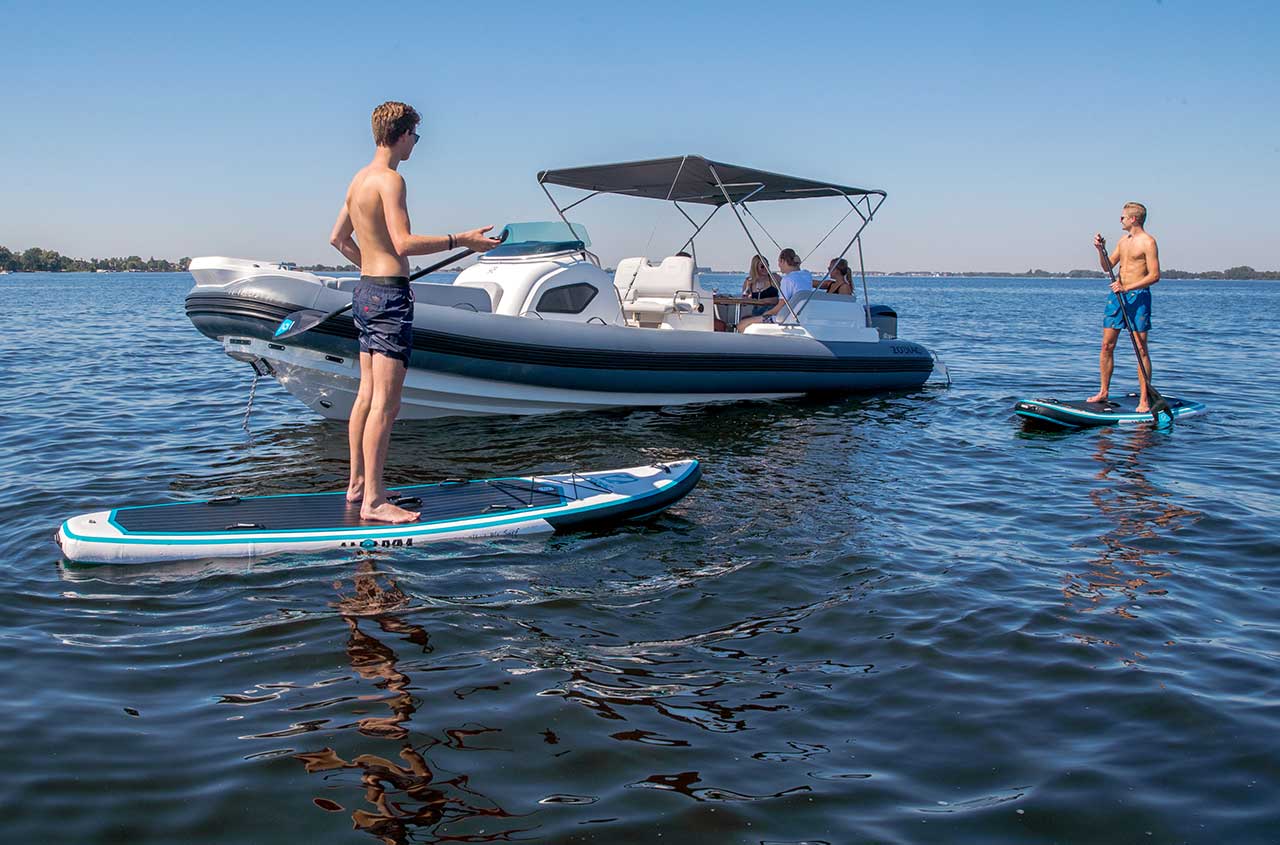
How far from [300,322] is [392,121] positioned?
8.94 ft

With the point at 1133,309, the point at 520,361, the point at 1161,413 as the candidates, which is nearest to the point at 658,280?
the point at 520,361

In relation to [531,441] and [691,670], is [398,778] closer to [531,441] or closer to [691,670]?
[691,670]

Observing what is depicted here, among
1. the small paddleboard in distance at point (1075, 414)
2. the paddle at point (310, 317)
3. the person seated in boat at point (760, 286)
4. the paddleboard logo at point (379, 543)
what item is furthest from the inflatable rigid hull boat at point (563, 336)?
the paddleboard logo at point (379, 543)

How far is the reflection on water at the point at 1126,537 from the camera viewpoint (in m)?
4.62

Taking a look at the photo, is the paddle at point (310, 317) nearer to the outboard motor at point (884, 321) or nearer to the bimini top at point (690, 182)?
the bimini top at point (690, 182)

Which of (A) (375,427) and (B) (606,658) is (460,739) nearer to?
(B) (606,658)

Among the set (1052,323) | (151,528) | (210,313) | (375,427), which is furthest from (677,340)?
(1052,323)

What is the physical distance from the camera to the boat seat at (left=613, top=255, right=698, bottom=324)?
10586 mm

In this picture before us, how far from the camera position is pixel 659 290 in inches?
423

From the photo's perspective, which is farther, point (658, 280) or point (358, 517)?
point (658, 280)

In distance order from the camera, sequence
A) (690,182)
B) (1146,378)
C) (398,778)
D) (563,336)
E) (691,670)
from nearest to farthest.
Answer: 1. (398,778)
2. (691,670)
3. (563,336)
4. (1146,378)
5. (690,182)

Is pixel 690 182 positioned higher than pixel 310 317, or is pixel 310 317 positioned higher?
pixel 690 182

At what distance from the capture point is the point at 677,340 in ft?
32.0

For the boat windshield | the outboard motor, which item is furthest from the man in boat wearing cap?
the boat windshield
